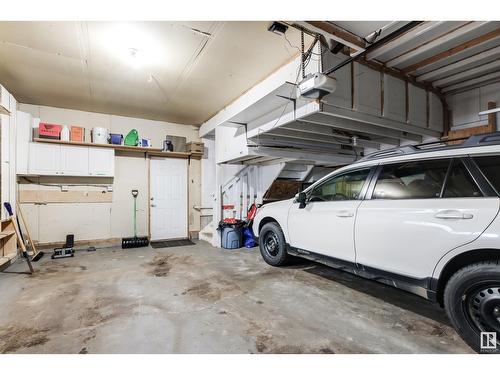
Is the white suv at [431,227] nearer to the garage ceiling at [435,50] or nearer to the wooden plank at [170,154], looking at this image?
the garage ceiling at [435,50]

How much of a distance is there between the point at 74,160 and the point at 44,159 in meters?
0.48

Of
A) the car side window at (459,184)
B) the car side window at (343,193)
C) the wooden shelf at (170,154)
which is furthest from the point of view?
the wooden shelf at (170,154)

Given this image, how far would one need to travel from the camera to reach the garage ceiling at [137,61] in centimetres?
280

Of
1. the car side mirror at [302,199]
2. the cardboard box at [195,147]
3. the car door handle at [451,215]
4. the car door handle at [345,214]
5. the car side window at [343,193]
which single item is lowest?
the car door handle at [345,214]

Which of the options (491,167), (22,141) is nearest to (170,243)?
(22,141)

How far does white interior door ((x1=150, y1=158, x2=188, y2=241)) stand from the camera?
6.20m

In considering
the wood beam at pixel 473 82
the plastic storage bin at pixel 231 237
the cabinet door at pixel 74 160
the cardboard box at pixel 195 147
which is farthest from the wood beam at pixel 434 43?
the cabinet door at pixel 74 160

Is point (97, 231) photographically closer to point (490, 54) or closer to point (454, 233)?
point (454, 233)

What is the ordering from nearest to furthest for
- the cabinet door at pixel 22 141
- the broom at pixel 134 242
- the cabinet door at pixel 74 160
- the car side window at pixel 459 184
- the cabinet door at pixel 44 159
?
the car side window at pixel 459 184 → the cabinet door at pixel 22 141 → the cabinet door at pixel 44 159 → the cabinet door at pixel 74 160 → the broom at pixel 134 242

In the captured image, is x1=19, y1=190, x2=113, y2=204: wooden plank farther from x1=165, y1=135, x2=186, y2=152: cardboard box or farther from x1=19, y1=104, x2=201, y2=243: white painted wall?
x1=165, y1=135, x2=186, y2=152: cardboard box

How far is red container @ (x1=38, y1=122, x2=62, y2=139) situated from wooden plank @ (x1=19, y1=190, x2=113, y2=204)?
3.88 feet

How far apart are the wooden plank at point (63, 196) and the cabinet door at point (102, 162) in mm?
574
